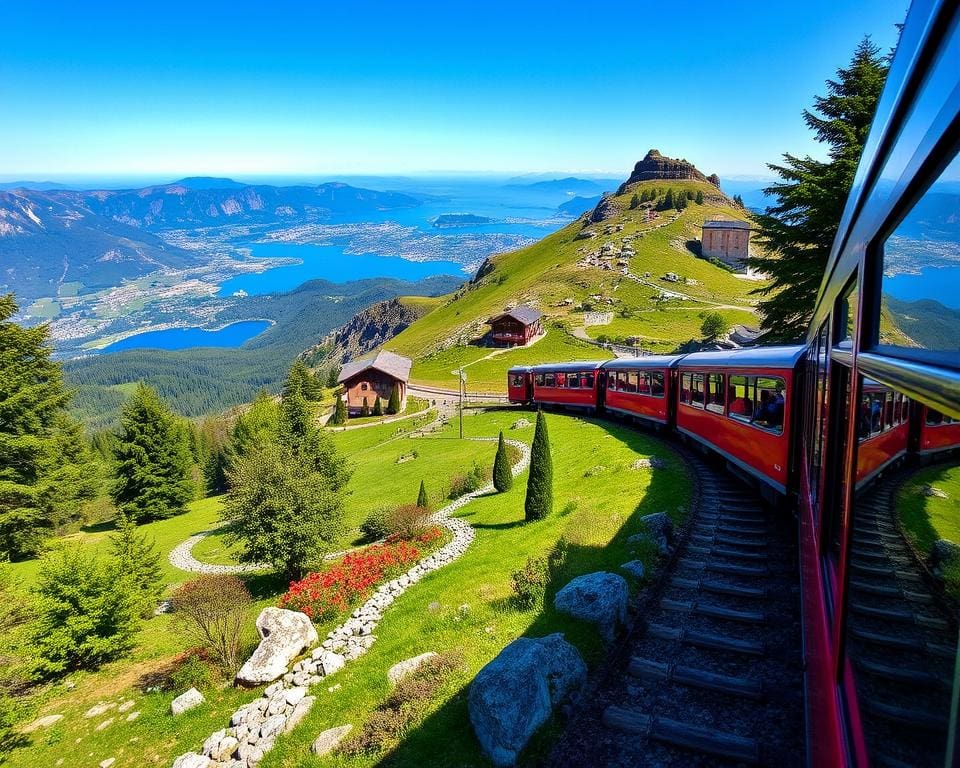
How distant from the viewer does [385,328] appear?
6181 inches

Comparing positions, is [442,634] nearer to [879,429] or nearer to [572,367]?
[879,429]

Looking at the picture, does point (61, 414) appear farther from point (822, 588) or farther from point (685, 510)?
point (822, 588)

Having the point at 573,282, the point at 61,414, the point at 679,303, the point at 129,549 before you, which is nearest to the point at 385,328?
the point at 573,282

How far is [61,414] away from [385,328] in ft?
389

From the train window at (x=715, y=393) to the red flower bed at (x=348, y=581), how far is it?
37.7ft

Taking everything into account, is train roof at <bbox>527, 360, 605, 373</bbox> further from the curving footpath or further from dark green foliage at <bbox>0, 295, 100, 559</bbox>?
dark green foliage at <bbox>0, 295, 100, 559</bbox>

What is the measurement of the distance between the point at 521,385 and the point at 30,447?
32.2 meters

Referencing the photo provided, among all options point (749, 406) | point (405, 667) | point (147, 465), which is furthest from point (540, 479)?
point (147, 465)

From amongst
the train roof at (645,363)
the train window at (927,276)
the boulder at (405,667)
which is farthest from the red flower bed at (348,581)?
the train window at (927,276)

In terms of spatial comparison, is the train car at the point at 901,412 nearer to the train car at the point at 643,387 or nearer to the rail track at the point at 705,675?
the rail track at the point at 705,675

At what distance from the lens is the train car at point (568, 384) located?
33875 millimetres

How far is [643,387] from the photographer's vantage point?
25.6m

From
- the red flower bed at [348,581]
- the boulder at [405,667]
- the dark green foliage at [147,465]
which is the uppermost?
the boulder at [405,667]

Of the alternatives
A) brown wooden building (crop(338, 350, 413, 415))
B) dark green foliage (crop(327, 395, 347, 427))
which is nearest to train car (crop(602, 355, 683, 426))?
brown wooden building (crop(338, 350, 413, 415))
